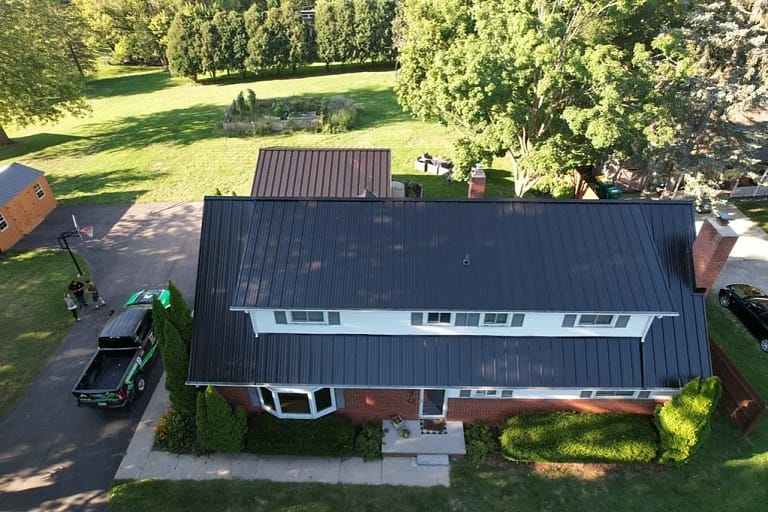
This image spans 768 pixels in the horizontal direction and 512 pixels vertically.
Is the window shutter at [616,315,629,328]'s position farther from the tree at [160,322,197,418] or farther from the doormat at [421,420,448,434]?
the tree at [160,322,197,418]

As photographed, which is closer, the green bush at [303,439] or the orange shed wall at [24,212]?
the green bush at [303,439]

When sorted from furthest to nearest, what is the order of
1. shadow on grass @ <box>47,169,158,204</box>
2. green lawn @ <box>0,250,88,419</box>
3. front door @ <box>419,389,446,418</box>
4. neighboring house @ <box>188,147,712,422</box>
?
shadow on grass @ <box>47,169,158,204</box>, green lawn @ <box>0,250,88,419</box>, front door @ <box>419,389,446,418</box>, neighboring house @ <box>188,147,712,422</box>

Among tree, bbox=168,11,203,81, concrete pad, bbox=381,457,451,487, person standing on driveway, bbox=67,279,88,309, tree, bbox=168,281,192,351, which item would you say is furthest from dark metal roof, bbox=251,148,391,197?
tree, bbox=168,11,203,81

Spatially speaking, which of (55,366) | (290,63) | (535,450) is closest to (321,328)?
(535,450)

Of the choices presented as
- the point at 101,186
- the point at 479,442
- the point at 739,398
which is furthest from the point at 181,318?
the point at 101,186

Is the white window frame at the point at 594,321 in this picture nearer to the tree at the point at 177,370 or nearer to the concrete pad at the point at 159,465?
the tree at the point at 177,370

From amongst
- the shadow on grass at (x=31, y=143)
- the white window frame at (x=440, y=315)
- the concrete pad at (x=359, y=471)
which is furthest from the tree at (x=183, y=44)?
the concrete pad at (x=359, y=471)
